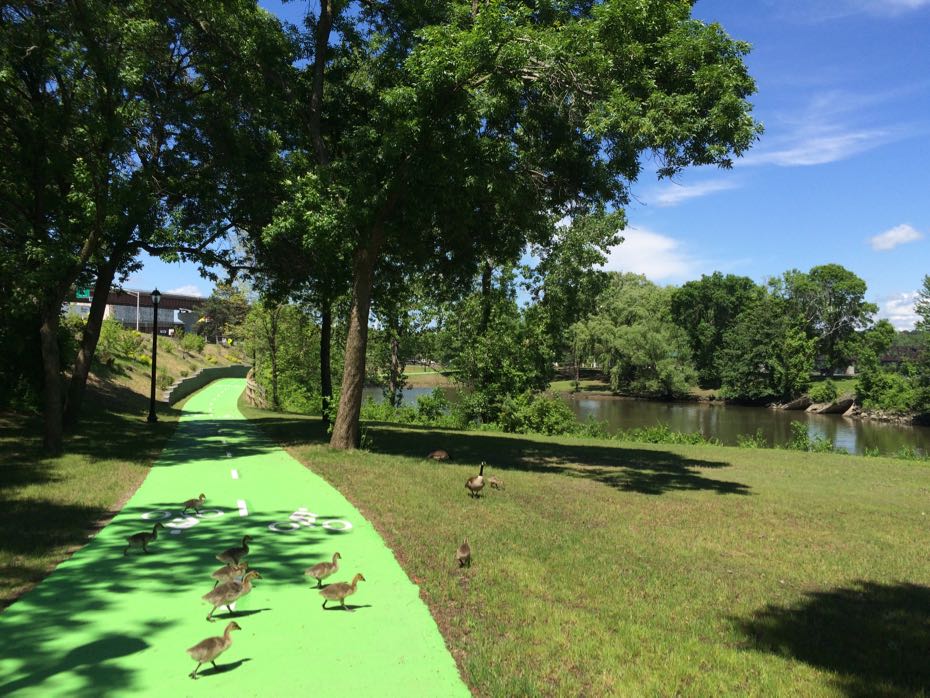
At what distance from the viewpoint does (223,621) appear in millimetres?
5344

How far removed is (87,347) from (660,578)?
18014mm

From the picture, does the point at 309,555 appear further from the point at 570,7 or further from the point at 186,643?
the point at 570,7

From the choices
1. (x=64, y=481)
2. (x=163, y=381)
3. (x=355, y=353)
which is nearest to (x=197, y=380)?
(x=163, y=381)

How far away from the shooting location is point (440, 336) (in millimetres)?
38406

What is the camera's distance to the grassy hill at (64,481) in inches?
272

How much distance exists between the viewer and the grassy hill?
22.6 ft

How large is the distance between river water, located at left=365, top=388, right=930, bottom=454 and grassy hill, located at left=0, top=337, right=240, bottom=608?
20.7 meters

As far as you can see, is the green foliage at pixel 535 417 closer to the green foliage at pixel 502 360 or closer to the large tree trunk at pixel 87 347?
the green foliage at pixel 502 360

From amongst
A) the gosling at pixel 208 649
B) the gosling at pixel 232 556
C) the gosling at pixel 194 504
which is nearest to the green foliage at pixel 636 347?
the gosling at pixel 194 504

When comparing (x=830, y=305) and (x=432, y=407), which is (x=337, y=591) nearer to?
(x=432, y=407)

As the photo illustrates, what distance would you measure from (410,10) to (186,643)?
49.1 feet

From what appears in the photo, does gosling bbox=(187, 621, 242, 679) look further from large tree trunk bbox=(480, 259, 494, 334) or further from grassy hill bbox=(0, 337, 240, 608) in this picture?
large tree trunk bbox=(480, 259, 494, 334)

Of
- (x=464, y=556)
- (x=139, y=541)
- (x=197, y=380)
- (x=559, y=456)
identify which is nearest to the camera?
(x=464, y=556)

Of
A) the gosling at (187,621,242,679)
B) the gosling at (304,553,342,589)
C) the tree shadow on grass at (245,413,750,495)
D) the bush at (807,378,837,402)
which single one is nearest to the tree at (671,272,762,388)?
the bush at (807,378,837,402)
